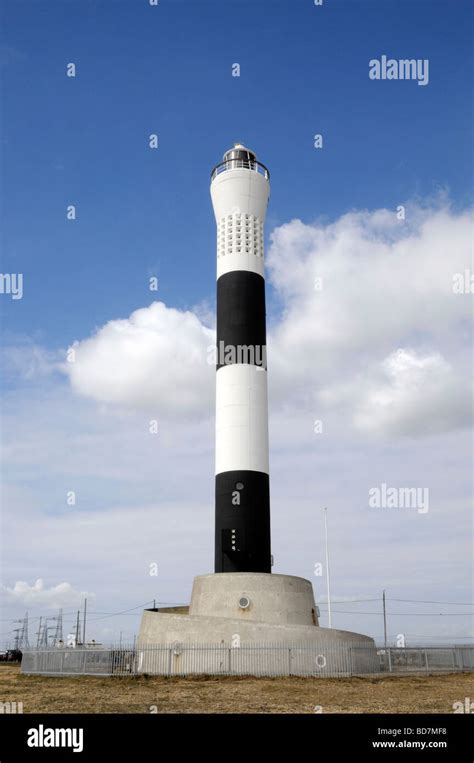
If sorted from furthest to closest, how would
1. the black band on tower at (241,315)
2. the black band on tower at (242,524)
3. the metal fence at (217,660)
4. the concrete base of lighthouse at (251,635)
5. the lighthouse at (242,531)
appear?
the black band on tower at (241,315) → the black band on tower at (242,524) → the lighthouse at (242,531) → the concrete base of lighthouse at (251,635) → the metal fence at (217,660)

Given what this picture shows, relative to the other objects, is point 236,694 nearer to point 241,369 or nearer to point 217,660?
point 217,660

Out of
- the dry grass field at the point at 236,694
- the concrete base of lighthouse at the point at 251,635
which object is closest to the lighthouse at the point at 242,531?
the concrete base of lighthouse at the point at 251,635

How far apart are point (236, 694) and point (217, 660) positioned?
755 cm

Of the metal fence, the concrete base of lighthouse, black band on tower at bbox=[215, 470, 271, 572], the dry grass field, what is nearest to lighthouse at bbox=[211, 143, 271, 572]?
black band on tower at bbox=[215, 470, 271, 572]

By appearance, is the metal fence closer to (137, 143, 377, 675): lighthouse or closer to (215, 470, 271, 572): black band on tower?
(137, 143, 377, 675): lighthouse

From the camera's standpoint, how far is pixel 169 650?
34406 millimetres

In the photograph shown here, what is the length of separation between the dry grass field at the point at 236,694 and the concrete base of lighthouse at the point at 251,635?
1.29 meters

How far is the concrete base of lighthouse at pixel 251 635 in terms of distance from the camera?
33344 millimetres

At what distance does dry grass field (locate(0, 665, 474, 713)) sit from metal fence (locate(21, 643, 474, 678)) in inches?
43.7

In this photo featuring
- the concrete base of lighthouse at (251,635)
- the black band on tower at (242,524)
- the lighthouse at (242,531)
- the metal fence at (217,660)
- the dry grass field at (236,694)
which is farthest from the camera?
the black band on tower at (242,524)

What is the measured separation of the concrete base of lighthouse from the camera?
3334 centimetres

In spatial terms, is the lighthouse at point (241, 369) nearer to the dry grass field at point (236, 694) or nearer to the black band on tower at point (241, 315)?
the black band on tower at point (241, 315)

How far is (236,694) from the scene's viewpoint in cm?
2602
